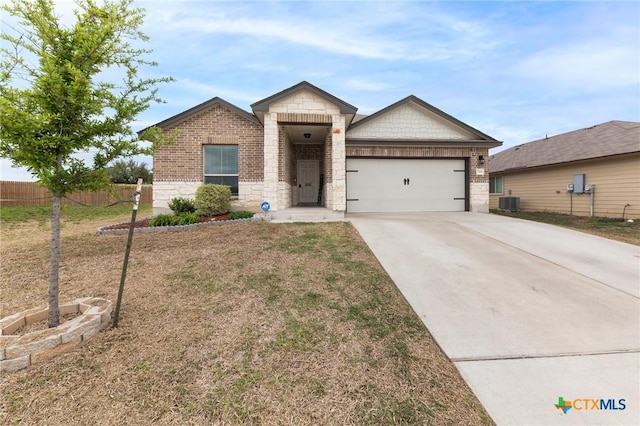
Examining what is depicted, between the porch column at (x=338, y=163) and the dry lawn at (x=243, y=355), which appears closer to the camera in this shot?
the dry lawn at (x=243, y=355)

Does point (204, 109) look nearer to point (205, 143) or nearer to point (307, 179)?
point (205, 143)

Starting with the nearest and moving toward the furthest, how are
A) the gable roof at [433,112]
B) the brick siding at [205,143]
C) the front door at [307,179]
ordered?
the brick siding at [205,143] → the gable roof at [433,112] → the front door at [307,179]

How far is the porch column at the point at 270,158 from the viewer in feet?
33.3

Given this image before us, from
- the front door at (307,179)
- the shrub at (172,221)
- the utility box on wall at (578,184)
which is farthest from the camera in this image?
the front door at (307,179)

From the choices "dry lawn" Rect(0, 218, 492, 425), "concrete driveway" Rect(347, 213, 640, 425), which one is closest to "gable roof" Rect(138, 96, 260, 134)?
"dry lawn" Rect(0, 218, 492, 425)

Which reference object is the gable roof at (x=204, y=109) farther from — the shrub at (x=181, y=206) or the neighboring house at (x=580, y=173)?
the neighboring house at (x=580, y=173)

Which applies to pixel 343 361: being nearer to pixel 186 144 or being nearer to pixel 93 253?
pixel 93 253

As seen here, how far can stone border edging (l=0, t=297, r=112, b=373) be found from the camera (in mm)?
2652

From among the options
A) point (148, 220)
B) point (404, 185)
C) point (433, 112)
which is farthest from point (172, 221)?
point (433, 112)

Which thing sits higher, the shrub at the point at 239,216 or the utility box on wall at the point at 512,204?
the utility box on wall at the point at 512,204

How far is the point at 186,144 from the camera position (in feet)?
35.4

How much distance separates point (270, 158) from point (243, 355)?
806 centimetres

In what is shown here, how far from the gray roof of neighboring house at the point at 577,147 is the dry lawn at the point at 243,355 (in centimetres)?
1536

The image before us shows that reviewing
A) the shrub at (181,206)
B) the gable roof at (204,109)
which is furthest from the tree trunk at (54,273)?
the gable roof at (204,109)
